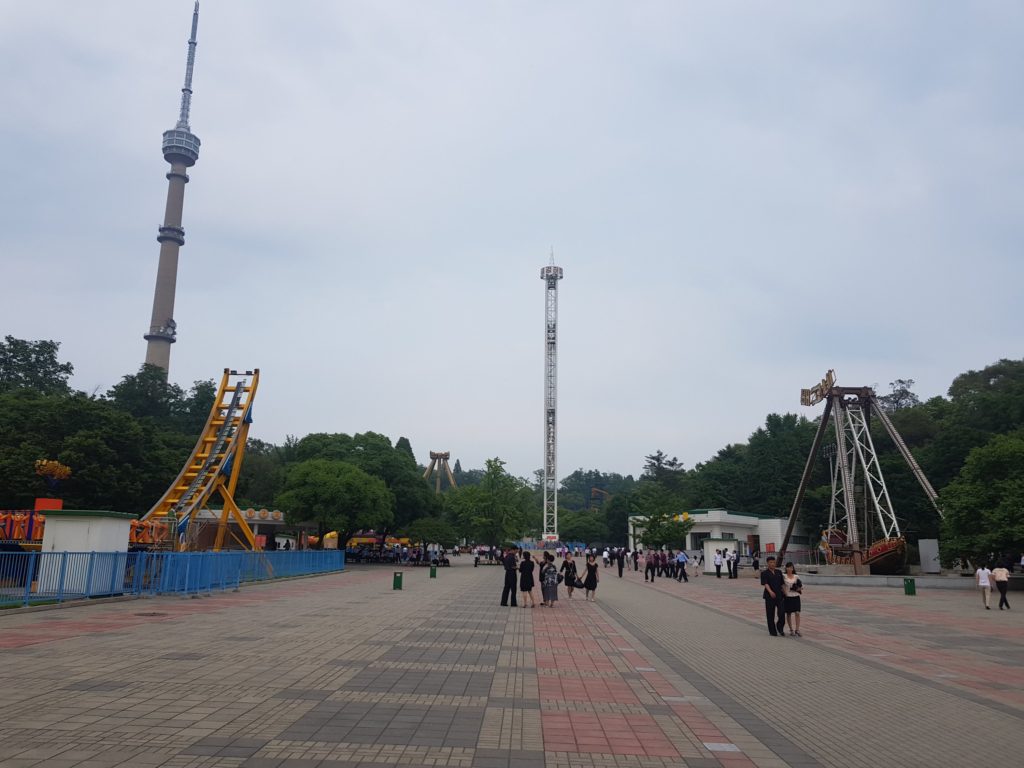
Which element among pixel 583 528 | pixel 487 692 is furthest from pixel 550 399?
pixel 487 692

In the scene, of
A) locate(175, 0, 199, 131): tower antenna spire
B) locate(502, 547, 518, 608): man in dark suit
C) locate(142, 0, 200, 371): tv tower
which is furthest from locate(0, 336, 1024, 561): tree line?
locate(175, 0, 199, 131): tower antenna spire

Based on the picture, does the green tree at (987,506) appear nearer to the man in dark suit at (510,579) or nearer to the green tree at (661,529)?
the man in dark suit at (510,579)

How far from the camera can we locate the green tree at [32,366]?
73.8 metres

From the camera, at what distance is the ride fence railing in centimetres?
1581

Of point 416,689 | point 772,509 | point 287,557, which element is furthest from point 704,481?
point 416,689

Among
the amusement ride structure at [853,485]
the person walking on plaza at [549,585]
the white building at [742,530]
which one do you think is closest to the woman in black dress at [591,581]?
the person walking on plaza at [549,585]

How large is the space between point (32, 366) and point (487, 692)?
82.8 meters

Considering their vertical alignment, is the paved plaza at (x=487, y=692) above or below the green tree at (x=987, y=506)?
below

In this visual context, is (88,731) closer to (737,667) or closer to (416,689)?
(416,689)

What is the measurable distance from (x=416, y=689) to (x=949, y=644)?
429 inches

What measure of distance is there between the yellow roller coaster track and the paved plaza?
13.5 meters

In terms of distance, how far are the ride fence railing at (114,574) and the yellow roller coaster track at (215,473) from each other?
530cm

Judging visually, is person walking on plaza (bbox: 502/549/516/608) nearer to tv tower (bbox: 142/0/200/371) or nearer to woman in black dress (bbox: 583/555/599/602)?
woman in black dress (bbox: 583/555/599/602)

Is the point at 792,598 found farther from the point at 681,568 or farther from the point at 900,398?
the point at 900,398
